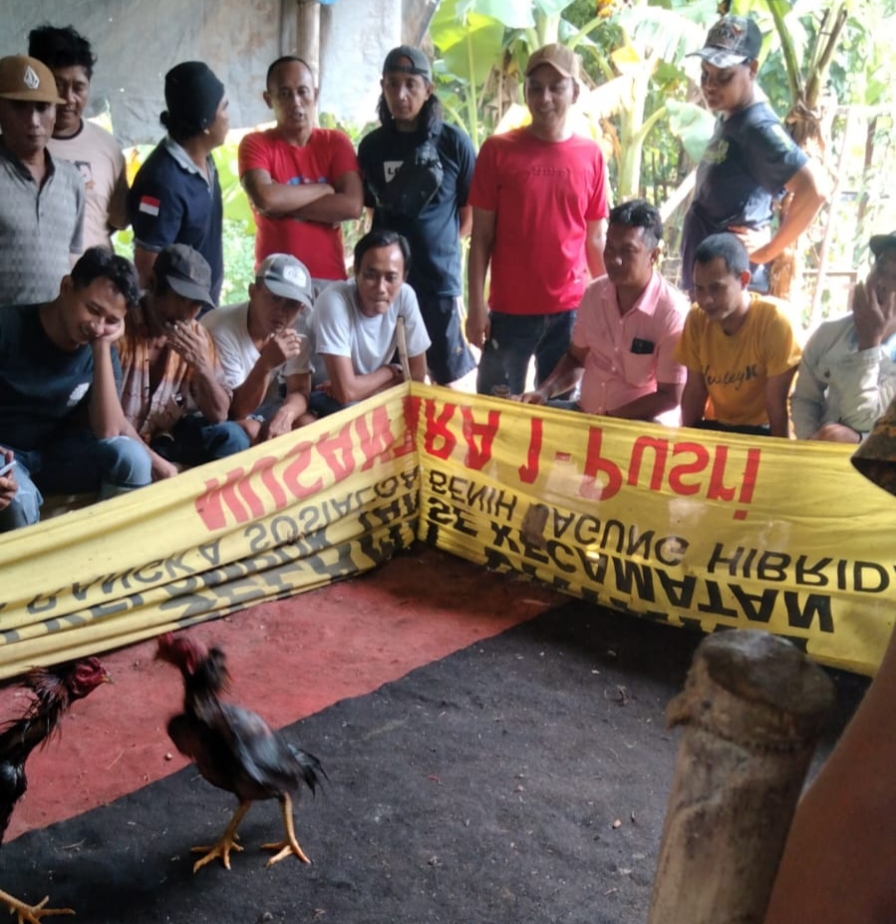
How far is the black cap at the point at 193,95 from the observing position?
13.8 ft

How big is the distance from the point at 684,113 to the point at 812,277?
7.10 ft

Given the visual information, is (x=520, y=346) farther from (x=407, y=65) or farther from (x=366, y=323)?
(x=407, y=65)

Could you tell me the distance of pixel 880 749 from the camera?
2.73 ft

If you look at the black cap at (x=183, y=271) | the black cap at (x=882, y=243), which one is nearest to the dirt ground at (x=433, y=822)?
the black cap at (x=882, y=243)

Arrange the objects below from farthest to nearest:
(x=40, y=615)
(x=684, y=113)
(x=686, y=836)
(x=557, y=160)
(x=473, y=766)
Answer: (x=684, y=113), (x=557, y=160), (x=40, y=615), (x=473, y=766), (x=686, y=836)

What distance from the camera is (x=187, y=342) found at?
13.0 feet

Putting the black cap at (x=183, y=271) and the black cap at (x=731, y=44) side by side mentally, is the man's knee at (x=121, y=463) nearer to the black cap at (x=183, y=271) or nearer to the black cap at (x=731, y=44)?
the black cap at (x=183, y=271)

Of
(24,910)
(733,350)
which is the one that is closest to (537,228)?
(733,350)

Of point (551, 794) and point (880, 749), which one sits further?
point (551, 794)

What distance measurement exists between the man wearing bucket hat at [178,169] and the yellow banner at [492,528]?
104 centimetres

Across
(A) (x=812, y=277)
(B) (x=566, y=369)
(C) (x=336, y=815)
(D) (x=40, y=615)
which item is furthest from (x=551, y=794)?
(A) (x=812, y=277)

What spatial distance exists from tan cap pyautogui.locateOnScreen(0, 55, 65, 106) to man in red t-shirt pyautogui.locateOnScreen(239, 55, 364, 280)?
1.08 meters

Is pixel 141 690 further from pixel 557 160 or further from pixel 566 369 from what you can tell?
pixel 557 160

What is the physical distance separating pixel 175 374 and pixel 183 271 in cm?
47
